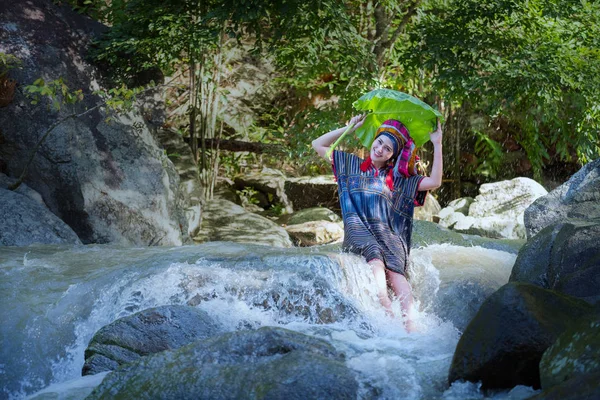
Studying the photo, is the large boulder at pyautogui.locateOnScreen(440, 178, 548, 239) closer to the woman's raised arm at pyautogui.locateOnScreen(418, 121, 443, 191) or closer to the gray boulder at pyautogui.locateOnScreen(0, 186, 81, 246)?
the woman's raised arm at pyautogui.locateOnScreen(418, 121, 443, 191)

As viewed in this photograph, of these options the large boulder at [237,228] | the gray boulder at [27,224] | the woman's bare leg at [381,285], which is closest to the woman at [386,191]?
the woman's bare leg at [381,285]

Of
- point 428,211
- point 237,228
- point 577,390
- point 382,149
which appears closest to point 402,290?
point 382,149

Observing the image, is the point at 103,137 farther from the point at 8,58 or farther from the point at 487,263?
the point at 487,263

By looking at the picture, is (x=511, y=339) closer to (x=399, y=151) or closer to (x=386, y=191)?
(x=386, y=191)

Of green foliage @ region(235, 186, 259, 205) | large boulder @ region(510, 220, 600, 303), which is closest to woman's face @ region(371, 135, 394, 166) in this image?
large boulder @ region(510, 220, 600, 303)

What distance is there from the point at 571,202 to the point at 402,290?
8.59 ft

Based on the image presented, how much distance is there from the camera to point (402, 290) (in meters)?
4.83

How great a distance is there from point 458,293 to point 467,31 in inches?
197

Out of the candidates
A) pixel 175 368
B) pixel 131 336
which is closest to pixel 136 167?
pixel 131 336

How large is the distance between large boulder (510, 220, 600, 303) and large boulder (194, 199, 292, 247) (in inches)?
183

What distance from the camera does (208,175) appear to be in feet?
36.7

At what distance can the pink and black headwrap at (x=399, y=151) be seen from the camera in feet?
16.8

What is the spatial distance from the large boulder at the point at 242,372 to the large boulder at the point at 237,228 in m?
5.77

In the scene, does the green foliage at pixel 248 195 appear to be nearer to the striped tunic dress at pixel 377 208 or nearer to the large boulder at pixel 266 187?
the large boulder at pixel 266 187
